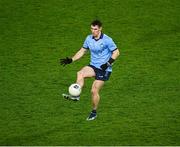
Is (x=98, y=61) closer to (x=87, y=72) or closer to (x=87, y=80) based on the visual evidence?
(x=87, y=72)

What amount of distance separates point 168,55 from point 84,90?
3102 mm

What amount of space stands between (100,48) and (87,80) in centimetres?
260

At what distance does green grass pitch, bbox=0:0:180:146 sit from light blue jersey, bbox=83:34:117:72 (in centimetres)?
120

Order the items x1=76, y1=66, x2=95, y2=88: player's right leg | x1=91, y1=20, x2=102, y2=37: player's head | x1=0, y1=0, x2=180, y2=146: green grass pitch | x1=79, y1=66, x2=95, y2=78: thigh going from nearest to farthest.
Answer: x1=0, y1=0, x2=180, y2=146: green grass pitch → x1=91, y1=20, x2=102, y2=37: player's head → x1=76, y1=66, x2=95, y2=88: player's right leg → x1=79, y1=66, x2=95, y2=78: thigh

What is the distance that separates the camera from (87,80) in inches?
561

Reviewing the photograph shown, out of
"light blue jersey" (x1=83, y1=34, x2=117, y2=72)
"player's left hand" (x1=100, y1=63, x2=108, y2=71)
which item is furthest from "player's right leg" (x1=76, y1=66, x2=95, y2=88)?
"player's left hand" (x1=100, y1=63, x2=108, y2=71)

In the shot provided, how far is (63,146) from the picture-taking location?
1060 centimetres

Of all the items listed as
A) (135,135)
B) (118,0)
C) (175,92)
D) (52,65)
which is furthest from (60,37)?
(135,135)

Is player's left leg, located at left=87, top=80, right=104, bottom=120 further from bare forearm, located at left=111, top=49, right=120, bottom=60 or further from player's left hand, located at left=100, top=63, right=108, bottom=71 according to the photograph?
bare forearm, located at left=111, top=49, right=120, bottom=60

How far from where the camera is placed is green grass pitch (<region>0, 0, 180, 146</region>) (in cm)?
1130

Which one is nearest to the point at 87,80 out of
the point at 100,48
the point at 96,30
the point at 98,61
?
the point at 98,61

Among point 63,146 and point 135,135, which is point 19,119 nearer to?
point 63,146

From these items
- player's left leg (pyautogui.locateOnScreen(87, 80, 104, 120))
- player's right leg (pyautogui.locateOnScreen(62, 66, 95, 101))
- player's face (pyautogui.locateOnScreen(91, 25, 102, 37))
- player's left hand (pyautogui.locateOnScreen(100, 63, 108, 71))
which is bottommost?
player's left leg (pyautogui.locateOnScreen(87, 80, 104, 120))

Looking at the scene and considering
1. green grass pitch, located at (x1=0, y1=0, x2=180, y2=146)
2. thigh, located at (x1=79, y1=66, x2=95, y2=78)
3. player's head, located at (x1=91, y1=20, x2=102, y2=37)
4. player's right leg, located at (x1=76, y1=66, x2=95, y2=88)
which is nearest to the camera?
green grass pitch, located at (x1=0, y1=0, x2=180, y2=146)
